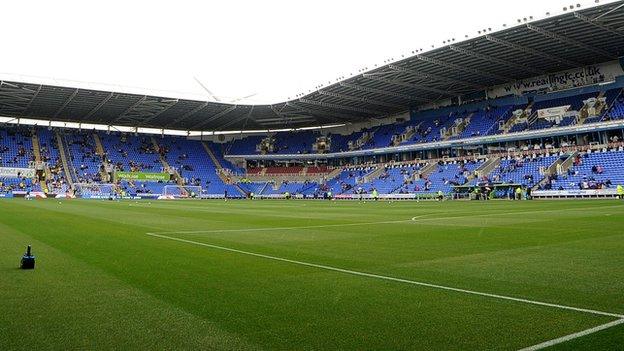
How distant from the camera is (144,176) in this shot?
79562mm

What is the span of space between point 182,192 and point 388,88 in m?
40.0

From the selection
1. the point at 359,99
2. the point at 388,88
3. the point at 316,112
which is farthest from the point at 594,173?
the point at 316,112

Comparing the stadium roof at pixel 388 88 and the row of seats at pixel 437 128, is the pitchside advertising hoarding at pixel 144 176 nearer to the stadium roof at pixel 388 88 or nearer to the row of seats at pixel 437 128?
the stadium roof at pixel 388 88

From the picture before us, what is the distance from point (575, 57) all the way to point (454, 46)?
53.0ft

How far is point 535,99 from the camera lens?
61.2m

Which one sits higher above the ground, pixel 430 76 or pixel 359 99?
pixel 430 76

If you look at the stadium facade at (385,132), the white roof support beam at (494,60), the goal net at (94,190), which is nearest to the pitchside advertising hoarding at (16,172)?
the stadium facade at (385,132)

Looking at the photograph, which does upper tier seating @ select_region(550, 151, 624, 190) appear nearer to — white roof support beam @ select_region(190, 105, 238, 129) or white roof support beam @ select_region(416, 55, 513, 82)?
→ white roof support beam @ select_region(416, 55, 513, 82)

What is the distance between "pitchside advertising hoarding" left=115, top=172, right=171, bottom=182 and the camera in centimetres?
7744

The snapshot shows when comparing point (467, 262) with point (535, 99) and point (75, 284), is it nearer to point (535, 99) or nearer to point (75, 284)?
point (75, 284)

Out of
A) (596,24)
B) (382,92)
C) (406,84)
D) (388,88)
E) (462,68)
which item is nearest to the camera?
(596,24)

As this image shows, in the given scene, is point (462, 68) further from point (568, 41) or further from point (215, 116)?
point (215, 116)

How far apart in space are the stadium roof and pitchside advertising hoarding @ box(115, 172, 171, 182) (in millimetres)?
9702

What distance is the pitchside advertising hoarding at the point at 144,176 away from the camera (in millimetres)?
77438
